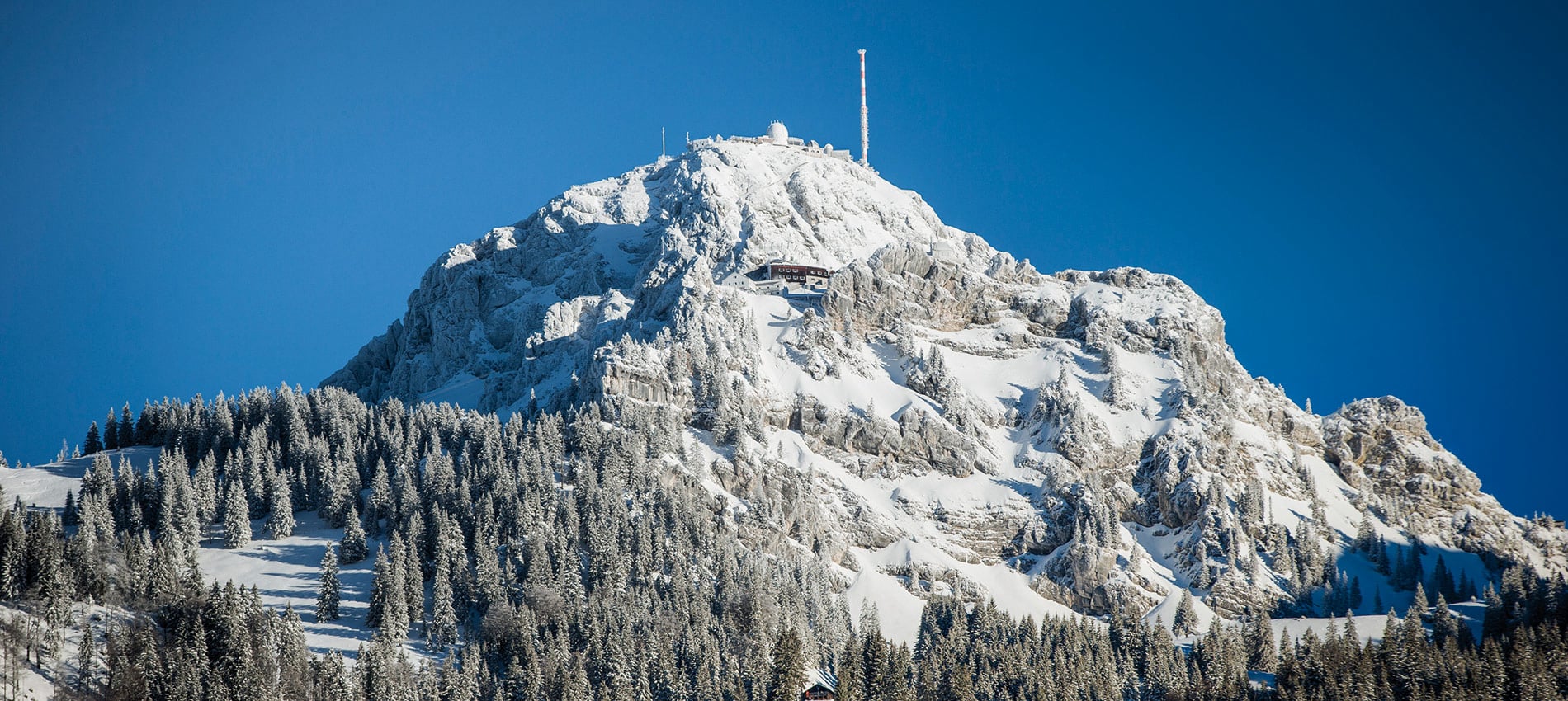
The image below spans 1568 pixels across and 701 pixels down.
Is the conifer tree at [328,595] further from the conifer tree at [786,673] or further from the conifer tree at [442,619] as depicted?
the conifer tree at [786,673]

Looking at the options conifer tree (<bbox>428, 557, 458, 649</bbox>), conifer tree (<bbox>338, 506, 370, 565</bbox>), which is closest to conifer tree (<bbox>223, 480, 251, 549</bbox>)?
conifer tree (<bbox>338, 506, 370, 565</bbox>)

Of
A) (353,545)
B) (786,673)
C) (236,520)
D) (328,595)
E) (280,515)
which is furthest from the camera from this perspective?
(280,515)

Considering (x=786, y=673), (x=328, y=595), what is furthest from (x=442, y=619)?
(x=786, y=673)

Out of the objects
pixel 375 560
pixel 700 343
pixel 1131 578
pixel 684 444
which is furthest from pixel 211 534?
pixel 1131 578

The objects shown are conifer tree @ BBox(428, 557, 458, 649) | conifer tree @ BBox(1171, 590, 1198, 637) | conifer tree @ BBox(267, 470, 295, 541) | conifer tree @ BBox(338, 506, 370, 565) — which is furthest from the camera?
conifer tree @ BBox(1171, 590, 1198, 637)

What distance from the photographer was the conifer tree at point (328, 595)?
13062 centimetres

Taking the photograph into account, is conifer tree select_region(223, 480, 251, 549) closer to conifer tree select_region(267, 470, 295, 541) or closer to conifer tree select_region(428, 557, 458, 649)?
conifer tree select_region(267, 470, 295, 541)

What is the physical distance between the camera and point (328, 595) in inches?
5157

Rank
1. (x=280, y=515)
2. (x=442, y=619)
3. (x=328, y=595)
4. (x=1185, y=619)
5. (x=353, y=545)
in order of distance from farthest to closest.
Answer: (x=1185, y=619) → (x=280, y=515) → (x=353, y=545) → (x=328, y=595) → (x=442, y=619)

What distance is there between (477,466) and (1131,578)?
81.3m

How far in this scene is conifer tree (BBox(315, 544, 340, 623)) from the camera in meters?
131

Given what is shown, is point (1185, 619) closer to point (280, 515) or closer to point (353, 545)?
point (353, 545)

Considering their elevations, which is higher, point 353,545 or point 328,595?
point 353,545

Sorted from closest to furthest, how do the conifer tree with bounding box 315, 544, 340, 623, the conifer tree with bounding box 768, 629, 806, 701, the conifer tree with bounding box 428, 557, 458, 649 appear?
the conifer tree with bounding box 768, 629, 806, 701 < the conifer tree with bounding box 428, 557, 458, 649 < the conifer tree with bounding box 315, 544, 340, 623
